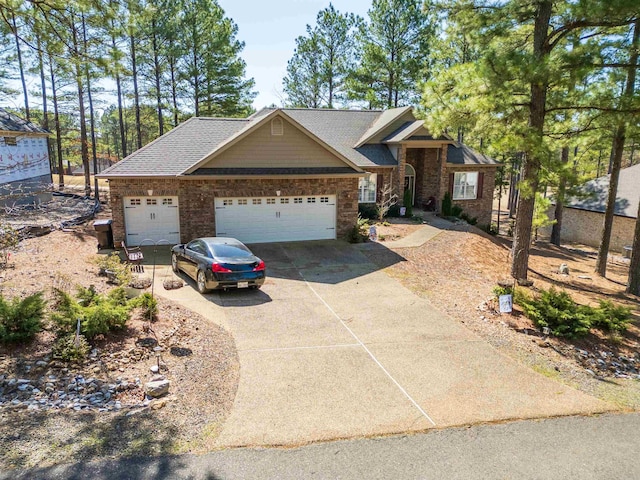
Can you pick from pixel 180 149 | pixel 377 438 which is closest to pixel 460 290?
pixel 377 438

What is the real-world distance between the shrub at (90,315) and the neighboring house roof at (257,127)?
920 centimetres

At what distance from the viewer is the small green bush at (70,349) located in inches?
303

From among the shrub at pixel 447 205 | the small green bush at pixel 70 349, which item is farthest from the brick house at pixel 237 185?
the small green bush at pixel 70 349

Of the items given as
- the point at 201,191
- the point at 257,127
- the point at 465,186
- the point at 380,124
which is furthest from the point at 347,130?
the point at 201,191

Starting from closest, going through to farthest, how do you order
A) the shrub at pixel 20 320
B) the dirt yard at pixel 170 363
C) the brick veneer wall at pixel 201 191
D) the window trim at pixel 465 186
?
the dirt yard at pixel 170 363
the shrub at pixel 20 320
the brick veneer wall at pixel 201 191
the window trim at pixel 465 186

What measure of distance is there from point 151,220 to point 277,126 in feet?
20.9

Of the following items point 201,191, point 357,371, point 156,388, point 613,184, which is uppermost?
point 613,184

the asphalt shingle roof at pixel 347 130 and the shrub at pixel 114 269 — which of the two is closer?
the shrub at pixel 114 269

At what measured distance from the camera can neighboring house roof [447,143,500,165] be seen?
2775 cm

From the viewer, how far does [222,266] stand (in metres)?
12.2

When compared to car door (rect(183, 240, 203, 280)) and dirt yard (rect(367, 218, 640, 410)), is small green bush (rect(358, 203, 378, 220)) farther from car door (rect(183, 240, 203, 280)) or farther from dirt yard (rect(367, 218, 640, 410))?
car door (rect(183, 240, 203, 280))

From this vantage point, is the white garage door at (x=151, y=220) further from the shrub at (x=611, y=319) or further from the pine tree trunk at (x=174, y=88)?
the pine tree trunk at (x=174, y=88)

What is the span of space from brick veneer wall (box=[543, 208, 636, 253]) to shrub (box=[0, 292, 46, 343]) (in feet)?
98.0

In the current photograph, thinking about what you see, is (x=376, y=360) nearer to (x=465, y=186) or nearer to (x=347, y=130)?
(x=347, y=130)
